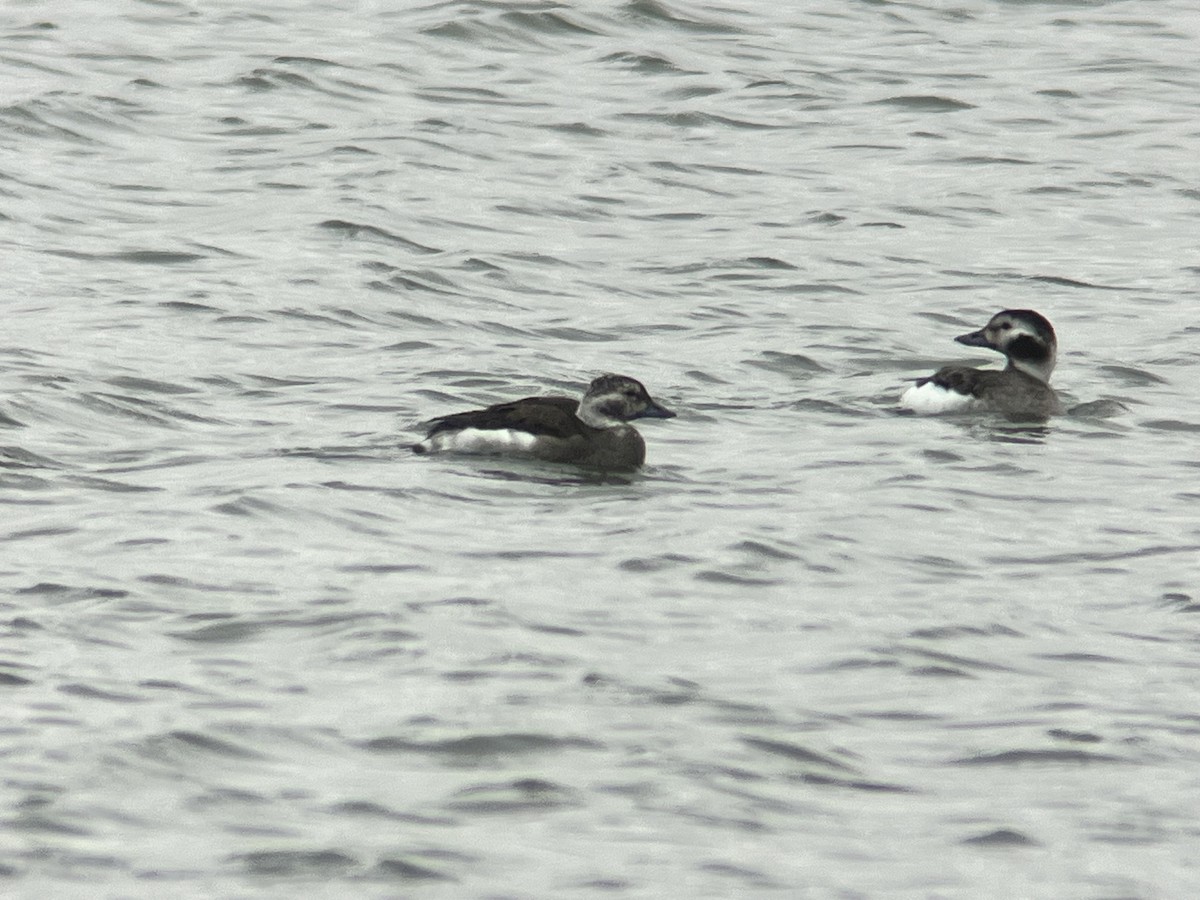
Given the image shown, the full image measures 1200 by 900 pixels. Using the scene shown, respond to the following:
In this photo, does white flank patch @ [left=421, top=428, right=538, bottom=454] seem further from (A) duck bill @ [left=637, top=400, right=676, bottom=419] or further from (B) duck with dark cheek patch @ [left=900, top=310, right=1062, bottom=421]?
(B) duck with dark cheek patch @ [left=900, top=310, right=1062, bottom=421]

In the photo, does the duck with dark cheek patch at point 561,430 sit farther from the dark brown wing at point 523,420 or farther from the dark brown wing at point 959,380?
the dark brown wing at point 959,380

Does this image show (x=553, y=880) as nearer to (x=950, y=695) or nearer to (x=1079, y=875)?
(x=1079, y=875)

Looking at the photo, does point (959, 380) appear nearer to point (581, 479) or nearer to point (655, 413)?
point (655, 413)

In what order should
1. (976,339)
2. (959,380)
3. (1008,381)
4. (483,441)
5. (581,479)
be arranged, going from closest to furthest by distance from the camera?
1. (483,441)
2. (581,479)
3. (959,380)
4. (1008,381)
5. (976,339)

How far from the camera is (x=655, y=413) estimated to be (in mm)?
12812

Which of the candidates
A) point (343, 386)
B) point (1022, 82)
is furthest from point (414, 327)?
point (1022, 82)

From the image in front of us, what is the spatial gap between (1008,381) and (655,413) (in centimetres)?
266

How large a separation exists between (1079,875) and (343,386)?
7758 millimetres

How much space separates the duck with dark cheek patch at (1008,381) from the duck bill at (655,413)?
1978mm

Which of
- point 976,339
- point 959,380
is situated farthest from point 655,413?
point 976,339

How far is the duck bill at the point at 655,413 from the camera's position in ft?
41.8

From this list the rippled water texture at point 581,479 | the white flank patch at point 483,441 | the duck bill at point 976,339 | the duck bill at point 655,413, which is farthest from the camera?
the duck bill at point 976,339

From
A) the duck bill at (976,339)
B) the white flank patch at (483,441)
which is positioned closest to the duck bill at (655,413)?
the white flank patch at (483,441)

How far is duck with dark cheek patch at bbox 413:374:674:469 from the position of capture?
1240 centimetres
